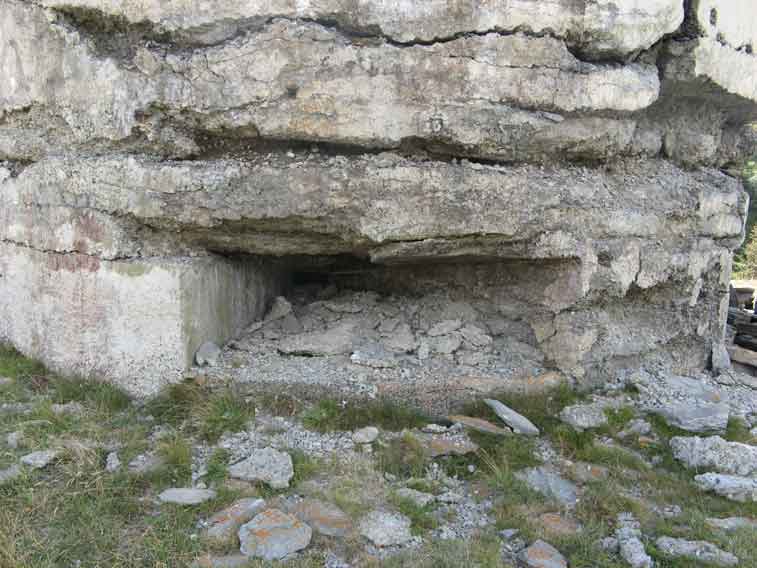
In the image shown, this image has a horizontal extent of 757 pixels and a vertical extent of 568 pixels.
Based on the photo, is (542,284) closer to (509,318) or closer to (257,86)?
(509,318)

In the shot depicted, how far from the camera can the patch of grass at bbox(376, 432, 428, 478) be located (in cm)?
292

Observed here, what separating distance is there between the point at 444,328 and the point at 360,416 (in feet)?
2.92

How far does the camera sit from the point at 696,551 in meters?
2.40

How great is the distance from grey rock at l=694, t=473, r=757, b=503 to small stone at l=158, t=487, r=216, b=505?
221 centimetres

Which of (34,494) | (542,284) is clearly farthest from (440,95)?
(34,494)

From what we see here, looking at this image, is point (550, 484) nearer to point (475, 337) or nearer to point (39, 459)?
point (475, 337)

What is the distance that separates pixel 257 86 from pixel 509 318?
6.63 ft

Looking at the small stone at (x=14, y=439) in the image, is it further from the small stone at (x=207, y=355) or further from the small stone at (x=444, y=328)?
the small stone at (x=444, y=328)

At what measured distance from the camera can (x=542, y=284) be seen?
3.72 metres

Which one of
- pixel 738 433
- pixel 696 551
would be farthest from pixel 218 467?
pixel 738 433

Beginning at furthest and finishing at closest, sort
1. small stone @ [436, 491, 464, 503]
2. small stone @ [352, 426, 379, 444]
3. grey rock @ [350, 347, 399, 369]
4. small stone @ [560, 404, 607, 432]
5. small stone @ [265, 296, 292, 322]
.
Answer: small stone @ [265, 296, 292, 322], grey rock @ [350, 347, 399, 369], small stone @ [560, 404, 607, 432], small stone @ [352, 426, 379, 444], small stone @ [436, 491, 464, 503]

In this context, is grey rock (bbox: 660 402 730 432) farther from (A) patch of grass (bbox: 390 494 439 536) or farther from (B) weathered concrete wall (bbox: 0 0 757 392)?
(A) patch of grass (bbox: 390 494 439 536)

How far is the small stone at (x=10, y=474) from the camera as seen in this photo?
2.67 m

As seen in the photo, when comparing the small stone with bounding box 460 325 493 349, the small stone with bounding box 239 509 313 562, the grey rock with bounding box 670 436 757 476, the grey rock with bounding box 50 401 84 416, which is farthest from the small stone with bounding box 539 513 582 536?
the grey rock with bounding box 50 401 84 416
